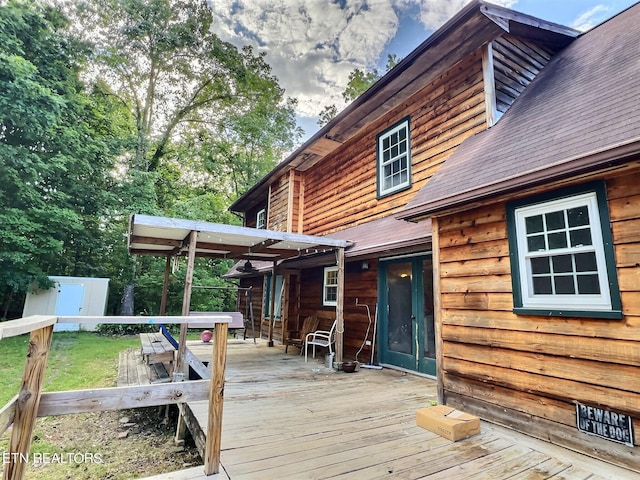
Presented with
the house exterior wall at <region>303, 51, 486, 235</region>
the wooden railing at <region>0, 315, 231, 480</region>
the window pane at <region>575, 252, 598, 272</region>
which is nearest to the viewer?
the wooden railing at <region>0, 315, 231, 480</region>

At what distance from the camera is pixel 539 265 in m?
3.23

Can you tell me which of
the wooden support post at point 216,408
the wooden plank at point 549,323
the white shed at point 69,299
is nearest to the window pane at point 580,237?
the wooden plank at point 549,323

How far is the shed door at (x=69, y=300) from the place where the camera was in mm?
11766

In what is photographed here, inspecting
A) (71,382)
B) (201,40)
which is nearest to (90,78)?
(201,40)

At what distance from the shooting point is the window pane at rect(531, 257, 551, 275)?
317 centimetres

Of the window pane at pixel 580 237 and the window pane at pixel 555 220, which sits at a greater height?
the window pane at pixel 555 220

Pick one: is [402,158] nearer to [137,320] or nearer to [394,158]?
[394,158]

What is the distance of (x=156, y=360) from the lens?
4.88 metres

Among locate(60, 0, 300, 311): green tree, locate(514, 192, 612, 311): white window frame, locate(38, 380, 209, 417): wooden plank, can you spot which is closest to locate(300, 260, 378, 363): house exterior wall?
locate(514, 192, 612, 311): white window frame

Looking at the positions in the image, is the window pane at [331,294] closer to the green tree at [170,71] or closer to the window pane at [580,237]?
the window pane at [580,237]

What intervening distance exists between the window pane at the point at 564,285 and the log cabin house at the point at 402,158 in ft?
5.46

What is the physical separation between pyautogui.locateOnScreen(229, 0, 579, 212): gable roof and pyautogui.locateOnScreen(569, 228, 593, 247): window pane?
3100mm

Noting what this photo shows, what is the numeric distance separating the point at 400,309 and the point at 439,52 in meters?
4.26

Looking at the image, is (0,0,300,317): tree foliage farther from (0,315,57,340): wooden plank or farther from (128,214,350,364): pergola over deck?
(0,315,57,340): wooden plank
